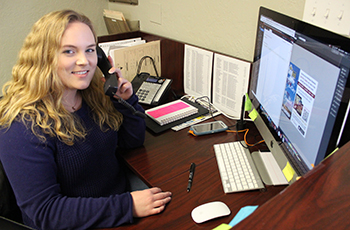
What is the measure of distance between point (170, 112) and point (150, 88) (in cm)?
25

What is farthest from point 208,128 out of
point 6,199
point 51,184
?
point 6,199

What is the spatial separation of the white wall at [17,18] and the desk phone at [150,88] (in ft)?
3.01

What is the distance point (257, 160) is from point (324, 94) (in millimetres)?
417

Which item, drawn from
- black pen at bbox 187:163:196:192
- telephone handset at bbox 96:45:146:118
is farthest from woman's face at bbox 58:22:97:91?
black pen at bbox 187:163:196:192

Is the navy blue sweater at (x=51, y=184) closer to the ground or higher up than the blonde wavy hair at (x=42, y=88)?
closer to the ground

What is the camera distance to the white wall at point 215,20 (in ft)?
3.76

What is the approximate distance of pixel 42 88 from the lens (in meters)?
0.84

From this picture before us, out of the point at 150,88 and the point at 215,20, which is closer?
the point at 215,20

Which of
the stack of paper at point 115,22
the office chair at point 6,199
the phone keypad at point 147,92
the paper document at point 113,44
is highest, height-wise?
the stack of paper at point 115,22

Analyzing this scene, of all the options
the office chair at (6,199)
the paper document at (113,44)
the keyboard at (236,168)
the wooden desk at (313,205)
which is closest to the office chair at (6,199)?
the office chair at (6,199)

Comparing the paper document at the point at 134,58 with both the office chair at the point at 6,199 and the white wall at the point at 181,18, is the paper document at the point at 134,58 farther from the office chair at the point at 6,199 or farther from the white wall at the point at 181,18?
the office chair at the point at 6,199

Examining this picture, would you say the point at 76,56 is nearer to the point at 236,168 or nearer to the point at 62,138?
the point at 62,138

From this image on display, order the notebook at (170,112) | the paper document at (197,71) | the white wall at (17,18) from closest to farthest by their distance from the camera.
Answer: the notebook at (170,112) < the paper document at (197,71) < the white wall at (17,18)

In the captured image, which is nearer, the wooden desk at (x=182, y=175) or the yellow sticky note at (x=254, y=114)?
the wooden desk at (x=182, y=175)
